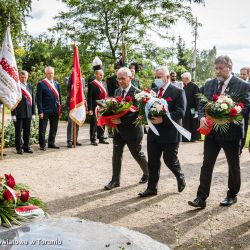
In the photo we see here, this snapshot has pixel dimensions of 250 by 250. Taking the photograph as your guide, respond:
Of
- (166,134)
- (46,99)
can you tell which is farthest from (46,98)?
(166,134)

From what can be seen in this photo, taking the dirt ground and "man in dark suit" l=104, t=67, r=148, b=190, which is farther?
"man in dark suit" l=104, t=67, r=148, b=190

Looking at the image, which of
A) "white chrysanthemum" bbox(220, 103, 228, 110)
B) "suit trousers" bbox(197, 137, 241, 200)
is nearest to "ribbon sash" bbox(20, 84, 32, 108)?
"suit trousers" bbox(197, 137, 241, 200)

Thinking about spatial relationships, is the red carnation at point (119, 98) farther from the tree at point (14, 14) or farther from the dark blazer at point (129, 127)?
the tree at point (14, 14)

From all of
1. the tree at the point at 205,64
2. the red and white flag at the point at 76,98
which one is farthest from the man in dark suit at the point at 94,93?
the tree at the point at 205,64

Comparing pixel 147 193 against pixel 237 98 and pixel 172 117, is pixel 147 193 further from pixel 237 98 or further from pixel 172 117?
pixel 237 98

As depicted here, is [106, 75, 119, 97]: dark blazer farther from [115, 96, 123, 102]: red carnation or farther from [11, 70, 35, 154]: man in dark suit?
[115, 96, 123, 102]: red carnation

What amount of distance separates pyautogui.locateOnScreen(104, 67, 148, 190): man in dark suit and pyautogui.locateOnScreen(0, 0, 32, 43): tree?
4.96 metres

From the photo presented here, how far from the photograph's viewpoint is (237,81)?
5578 millimetres

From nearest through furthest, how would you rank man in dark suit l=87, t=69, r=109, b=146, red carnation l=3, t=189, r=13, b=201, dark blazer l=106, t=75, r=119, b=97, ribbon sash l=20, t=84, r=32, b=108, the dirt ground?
red carnation l=3, t=189, r=13, b=201, the dirt ground, ribbon sash l=20, t=84, r=32, b=108, dark blazer l=106, t=75, r=119, b=97, man in dark suit l=87, t=69, r=109, b=146

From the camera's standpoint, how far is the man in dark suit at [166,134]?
20.5 ft

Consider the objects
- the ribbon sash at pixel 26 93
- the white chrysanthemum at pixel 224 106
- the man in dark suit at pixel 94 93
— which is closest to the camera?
the white chrysanthemum at pixel 224 106

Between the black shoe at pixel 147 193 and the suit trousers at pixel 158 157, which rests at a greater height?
the suit trousers at pixel 158 157

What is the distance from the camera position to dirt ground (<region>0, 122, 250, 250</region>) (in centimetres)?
489

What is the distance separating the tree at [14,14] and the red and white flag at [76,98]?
5.67 ft
